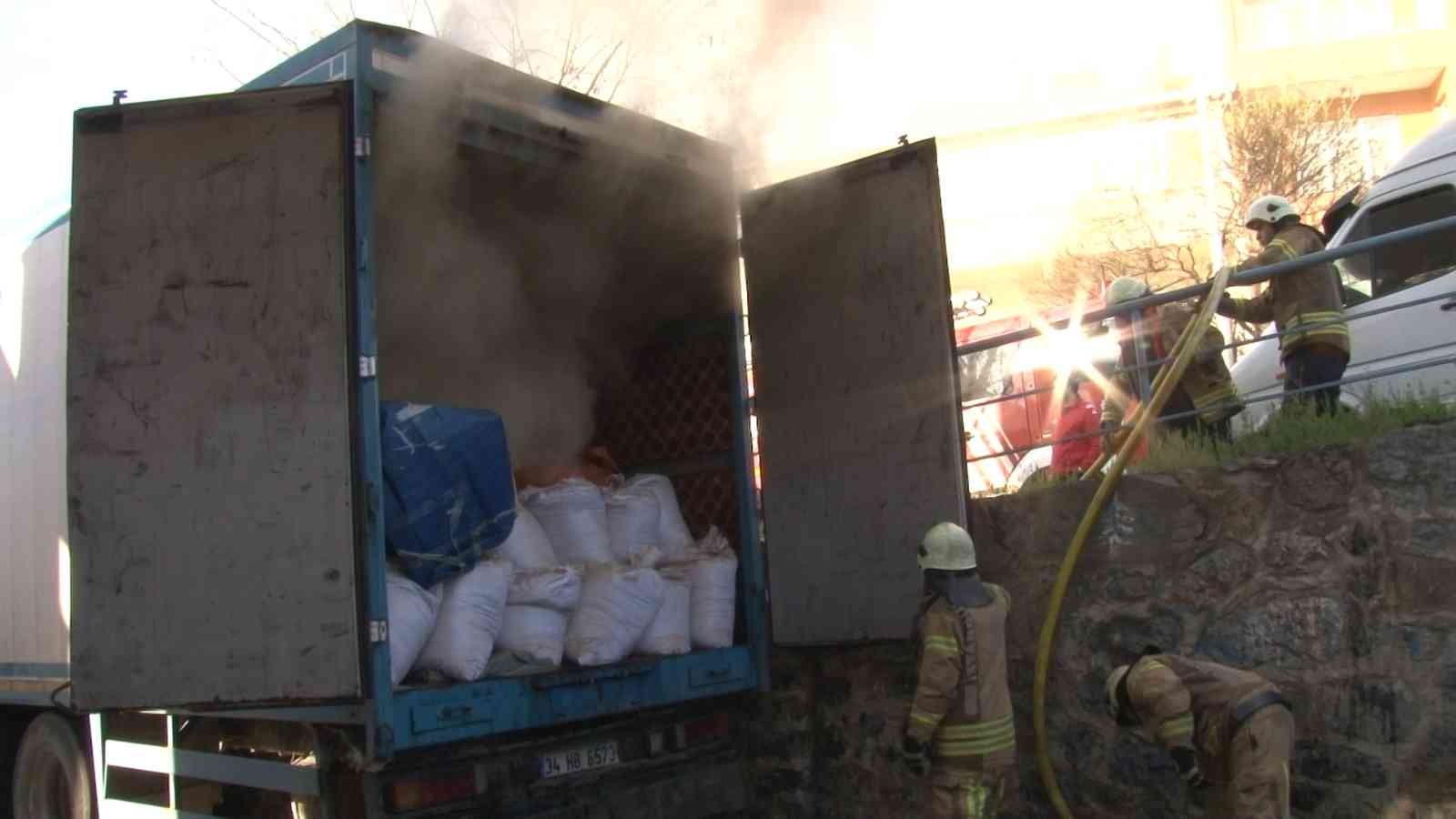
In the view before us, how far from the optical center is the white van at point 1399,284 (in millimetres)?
5871

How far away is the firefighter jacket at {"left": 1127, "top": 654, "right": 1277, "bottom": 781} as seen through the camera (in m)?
3.99

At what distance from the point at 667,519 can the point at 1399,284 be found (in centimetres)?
390

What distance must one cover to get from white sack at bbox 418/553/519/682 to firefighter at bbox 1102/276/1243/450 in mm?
2575

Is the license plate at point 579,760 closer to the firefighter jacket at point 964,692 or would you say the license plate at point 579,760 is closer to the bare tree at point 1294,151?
the firefighter jacket at point 964,692

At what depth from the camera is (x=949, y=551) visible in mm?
4480

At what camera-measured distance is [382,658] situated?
3.91 m

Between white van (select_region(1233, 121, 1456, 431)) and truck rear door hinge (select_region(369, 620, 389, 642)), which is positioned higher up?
white van (select_region(1233, 121, 1456, 431))

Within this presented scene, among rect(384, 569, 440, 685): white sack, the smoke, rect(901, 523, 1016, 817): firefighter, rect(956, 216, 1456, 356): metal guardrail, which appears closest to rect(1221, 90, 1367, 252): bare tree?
rect(956, 216, 1456, 356): metal guardrail

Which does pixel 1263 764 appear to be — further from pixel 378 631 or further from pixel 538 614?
pixel 378 631

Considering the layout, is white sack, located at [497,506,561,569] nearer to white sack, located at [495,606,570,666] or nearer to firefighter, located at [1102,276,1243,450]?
white sack, located at [495,606,570,666]

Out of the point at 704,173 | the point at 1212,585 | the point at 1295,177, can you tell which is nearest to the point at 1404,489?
the point at 1212,585

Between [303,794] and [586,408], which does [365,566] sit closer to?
[303,794]

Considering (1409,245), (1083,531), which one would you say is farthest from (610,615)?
(1409,245)

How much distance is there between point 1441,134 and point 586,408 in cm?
462
